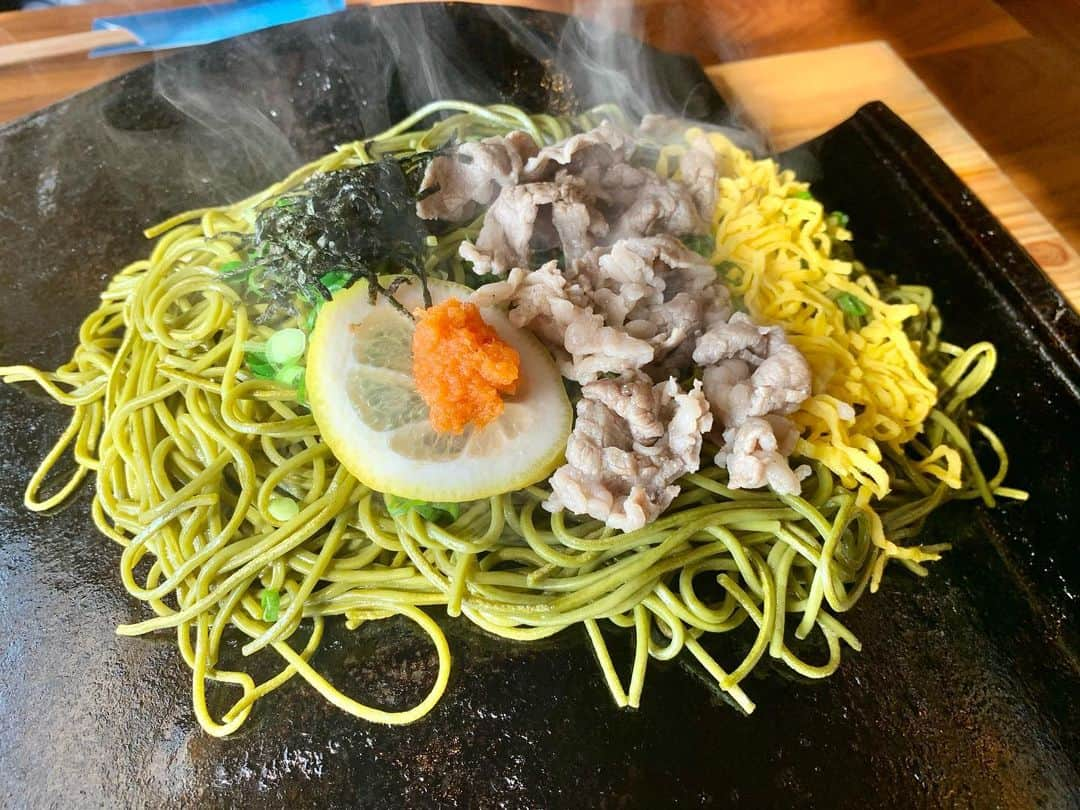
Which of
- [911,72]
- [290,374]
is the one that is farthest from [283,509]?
[911,72]

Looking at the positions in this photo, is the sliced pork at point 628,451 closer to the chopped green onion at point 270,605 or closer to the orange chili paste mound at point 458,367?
the orange chili paste mound at point 458,367

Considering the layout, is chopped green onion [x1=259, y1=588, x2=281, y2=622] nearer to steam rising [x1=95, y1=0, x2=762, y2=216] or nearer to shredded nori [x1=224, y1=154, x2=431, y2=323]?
shredded nori [x1=224, y1=154, x2=431, y2=323]

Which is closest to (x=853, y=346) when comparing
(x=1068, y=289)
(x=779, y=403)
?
(x=779, y=403)

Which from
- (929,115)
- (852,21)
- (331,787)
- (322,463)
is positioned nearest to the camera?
(331,787)

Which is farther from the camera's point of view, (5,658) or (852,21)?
(852,21)

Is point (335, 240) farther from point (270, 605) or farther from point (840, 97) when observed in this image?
point (840, 97)

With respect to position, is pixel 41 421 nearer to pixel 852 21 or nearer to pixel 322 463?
pixel 322 463

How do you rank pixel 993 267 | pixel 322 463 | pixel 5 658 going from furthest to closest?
pixel 993 267 < pixel 322 463 < pixel 5 658
